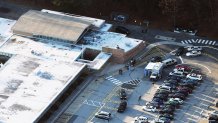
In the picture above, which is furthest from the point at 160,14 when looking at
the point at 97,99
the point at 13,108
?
the point at 13,108

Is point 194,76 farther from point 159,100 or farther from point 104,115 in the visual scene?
point 104,115

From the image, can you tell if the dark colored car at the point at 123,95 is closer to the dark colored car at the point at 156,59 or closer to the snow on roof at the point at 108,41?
the dark colored car at the point at 156,59

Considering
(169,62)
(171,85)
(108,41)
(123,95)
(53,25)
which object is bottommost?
(123,95)

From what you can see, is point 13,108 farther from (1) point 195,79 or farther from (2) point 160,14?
(2) point 160,14

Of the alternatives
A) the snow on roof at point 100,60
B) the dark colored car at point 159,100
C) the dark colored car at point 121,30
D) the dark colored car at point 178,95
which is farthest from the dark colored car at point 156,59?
the dark colored car at point 159,100

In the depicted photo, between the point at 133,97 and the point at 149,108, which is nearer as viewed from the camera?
the point at 149,108

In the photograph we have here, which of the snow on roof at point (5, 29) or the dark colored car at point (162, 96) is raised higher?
the snow on roof at point (5, 29)

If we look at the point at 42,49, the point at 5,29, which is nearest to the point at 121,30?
the point at 42,49
